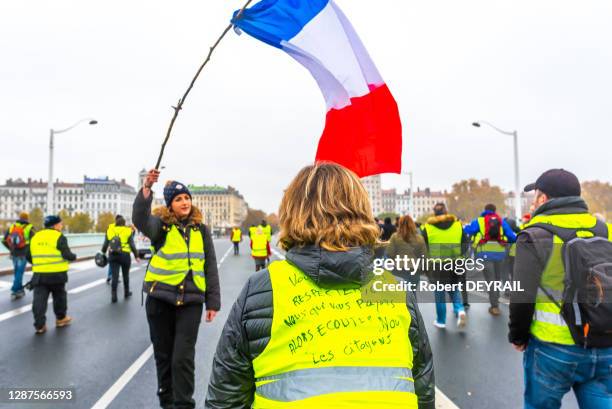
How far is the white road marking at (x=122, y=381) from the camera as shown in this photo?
13.4 feet

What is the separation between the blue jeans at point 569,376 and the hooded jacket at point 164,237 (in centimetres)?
255

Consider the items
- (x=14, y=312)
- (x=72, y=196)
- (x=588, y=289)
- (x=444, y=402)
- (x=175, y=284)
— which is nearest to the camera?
(x=588, y=289)

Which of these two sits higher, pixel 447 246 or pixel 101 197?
pixel 101 197

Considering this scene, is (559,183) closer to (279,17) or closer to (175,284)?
(279,17)

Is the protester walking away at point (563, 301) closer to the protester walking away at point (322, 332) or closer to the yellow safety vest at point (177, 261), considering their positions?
the protester walking away at point (322, 332)

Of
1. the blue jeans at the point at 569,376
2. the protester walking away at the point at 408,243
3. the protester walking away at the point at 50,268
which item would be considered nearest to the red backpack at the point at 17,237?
the protester walking away at the point at 50,268

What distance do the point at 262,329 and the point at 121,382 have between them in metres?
3.93

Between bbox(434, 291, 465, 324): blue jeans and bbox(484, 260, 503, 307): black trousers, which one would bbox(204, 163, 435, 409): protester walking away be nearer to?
bbox(434, 291, 465, 324): blue jeans

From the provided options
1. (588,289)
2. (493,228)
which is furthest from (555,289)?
(493,228)

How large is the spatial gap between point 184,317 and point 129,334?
3.78 metres

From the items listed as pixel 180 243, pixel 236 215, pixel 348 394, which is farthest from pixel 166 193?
pixel 236 215

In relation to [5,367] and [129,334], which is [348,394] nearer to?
[5,367]

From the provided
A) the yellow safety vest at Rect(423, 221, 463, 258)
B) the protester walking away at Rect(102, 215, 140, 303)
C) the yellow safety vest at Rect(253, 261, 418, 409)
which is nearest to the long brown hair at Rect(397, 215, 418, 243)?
the yellow safety vest at Rect(423, 221, 463, 258)

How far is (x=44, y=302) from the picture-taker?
7098 millimetres
